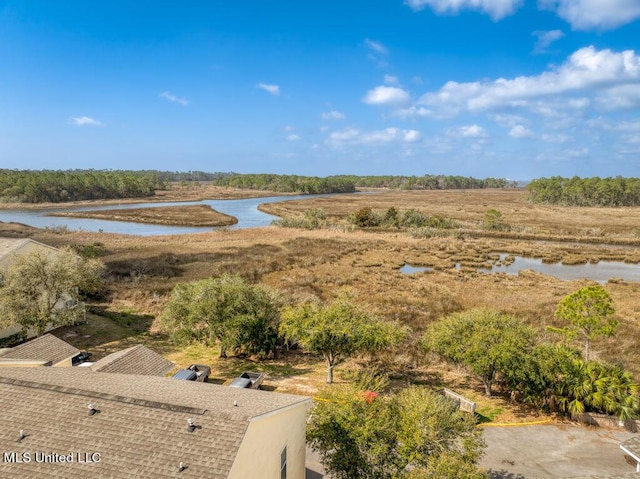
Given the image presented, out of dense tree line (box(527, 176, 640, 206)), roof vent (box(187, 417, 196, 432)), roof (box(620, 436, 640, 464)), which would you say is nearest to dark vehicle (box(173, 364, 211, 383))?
roof vent (box(187, 417, 196, 432))

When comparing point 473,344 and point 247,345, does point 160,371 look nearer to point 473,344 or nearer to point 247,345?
point 247,345

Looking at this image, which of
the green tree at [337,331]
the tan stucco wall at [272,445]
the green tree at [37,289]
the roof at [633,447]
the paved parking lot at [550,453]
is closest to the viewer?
the tan stucco wall at [272,445]

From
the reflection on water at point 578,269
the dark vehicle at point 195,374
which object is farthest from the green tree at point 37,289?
the reflection on water at point 578,269

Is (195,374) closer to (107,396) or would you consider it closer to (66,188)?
(107,396)

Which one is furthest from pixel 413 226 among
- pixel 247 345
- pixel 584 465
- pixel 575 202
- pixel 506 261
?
pixel 575 202

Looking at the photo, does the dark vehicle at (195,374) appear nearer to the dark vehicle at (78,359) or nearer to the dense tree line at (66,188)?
the dark vehicle at (78,359)
